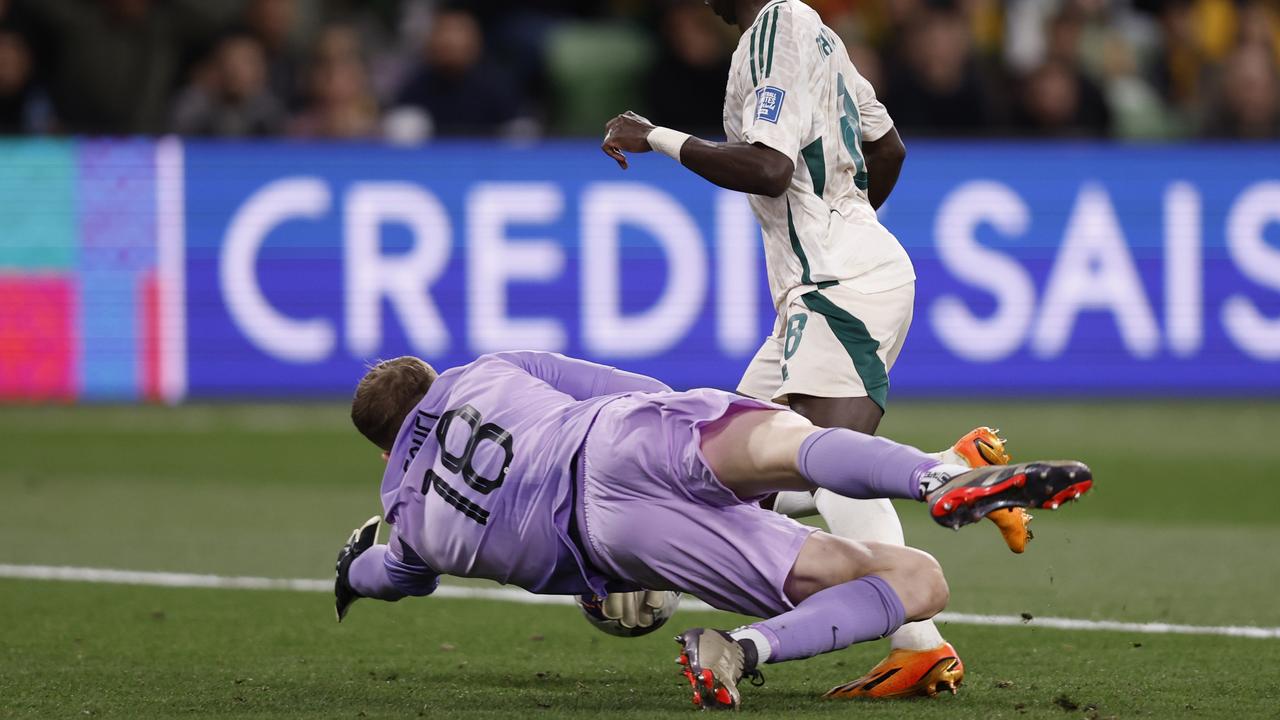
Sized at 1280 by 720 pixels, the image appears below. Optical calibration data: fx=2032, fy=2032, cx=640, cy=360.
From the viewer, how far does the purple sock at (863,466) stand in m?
4.43

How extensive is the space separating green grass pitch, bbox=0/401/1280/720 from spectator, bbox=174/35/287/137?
253 centimetres

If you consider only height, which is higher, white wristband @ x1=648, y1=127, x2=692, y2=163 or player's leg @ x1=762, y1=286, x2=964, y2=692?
white wristband @ x1=648, y1=127, x2=692, y2=163

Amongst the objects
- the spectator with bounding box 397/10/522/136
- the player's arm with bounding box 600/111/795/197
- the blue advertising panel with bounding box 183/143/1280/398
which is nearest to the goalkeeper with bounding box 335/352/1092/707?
the player's arm with bounding box 600/111/795/197

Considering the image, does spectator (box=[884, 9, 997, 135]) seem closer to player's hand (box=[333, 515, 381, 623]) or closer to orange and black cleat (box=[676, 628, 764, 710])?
player's hand (box=[333, 515, 381, 623])

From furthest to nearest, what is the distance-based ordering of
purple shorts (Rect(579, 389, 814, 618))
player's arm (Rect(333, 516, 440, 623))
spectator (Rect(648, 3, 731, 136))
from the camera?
spectator (Rect(648, 3, 731, 136))
player's arm (Rect(333, 516, 440, 623))
purple shorts (Rect(579, 389, 814, 618))

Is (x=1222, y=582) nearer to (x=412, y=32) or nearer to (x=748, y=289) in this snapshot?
(x=748, y=289)

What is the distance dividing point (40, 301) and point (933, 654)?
916 cm

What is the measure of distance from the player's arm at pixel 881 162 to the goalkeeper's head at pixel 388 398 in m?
1.51

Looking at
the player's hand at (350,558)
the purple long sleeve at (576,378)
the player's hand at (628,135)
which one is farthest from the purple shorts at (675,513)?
the player's hand at (350,558)

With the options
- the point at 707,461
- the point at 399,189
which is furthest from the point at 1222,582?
the point at 399,189

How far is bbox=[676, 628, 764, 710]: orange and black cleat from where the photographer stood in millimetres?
4551

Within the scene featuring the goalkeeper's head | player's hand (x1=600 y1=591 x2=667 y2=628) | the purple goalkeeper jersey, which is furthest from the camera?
player's hand (x1=600 y1=591 x2=667 y2=628)

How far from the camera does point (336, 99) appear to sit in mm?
13922

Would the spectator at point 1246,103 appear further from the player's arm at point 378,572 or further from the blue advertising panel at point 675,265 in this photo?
the player's arm at point 378,572
